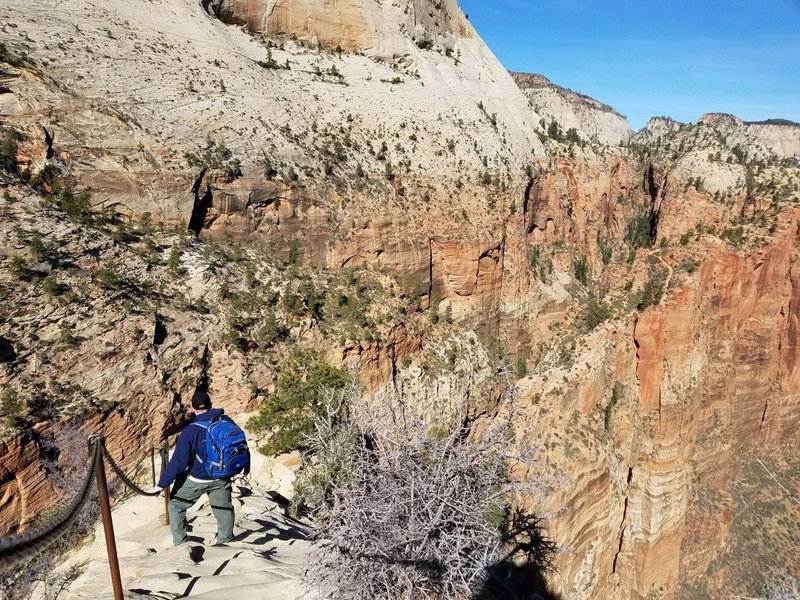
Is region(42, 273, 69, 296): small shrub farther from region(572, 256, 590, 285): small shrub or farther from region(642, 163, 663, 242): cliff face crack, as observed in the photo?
region(642, 163, 663, 242): cliff face crack

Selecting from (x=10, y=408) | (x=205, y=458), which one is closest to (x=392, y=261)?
(x=10, y=408)

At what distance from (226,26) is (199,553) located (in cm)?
2893

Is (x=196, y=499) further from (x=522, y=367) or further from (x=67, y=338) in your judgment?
(x=522, y=367)

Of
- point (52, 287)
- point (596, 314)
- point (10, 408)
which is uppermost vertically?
point (52, 287)

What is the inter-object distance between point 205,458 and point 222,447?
34 centimetres

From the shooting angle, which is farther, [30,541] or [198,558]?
[198,558]

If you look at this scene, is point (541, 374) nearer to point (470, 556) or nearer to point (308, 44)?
point (470, 556)

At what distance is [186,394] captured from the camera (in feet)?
43.9

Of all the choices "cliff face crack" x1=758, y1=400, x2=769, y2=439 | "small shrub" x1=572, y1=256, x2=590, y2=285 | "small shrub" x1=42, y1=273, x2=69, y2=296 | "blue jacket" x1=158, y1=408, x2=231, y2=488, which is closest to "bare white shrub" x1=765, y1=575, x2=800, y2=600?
"cliff face crack" x1=758, y1=400, x2=769, y2=439

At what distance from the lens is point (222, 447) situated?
6348mm

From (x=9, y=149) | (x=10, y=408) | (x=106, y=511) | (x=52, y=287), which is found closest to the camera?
(x=106, y=511)

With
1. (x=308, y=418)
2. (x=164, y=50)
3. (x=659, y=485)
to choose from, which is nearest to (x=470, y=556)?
(x=308, y=418)

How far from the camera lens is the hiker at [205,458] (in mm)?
6348

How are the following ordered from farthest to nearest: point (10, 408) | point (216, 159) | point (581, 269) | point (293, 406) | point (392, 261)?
point (581, 269) < point (392, 261) < point (216, 159) < point (293, 406) < point (10, 408)
